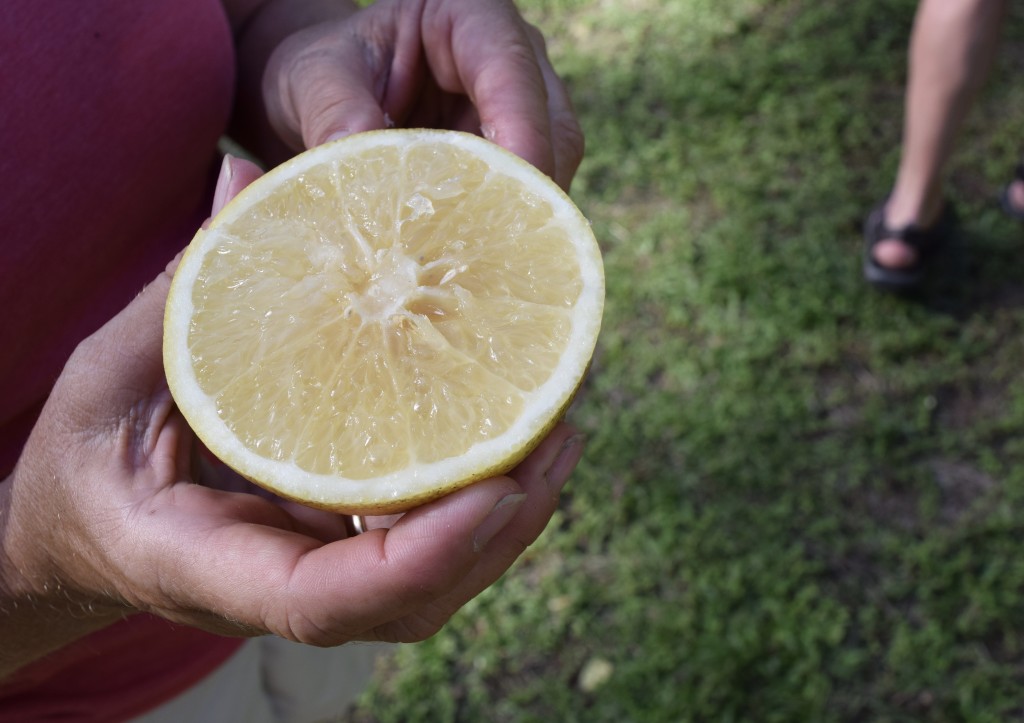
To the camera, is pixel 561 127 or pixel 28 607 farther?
pixel 561 127

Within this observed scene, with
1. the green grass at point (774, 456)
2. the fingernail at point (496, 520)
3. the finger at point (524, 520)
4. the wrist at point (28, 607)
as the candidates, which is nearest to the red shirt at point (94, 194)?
the wrist at point (28, 607)

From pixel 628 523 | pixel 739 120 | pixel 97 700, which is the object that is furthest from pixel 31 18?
pixel 739 120

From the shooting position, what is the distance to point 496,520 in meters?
1.40

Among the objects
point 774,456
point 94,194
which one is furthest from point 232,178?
point 774,456

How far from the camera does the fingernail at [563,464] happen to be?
1.54 metres

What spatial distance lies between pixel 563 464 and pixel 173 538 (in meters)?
0.62

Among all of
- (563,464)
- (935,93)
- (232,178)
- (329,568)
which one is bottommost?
(935,93)

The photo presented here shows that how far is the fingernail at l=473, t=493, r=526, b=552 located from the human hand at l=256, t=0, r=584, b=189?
679 millimetres

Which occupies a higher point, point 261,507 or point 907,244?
point 261,507

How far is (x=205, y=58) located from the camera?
71.6 inches

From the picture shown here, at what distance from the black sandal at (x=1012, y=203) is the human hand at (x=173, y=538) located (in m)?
3.05

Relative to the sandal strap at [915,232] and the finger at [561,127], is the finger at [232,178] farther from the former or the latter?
the sandal strap at [915,232]

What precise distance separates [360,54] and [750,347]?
219cm

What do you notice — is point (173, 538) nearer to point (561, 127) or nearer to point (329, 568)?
point (329, 568)
